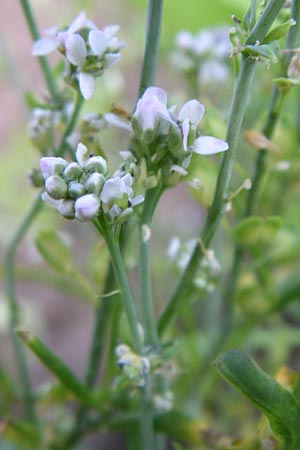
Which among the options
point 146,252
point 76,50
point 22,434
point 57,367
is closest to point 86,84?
point 76,50

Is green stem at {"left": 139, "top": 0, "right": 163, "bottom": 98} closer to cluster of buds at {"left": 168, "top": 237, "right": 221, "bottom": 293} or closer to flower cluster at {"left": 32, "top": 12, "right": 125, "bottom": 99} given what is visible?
flower cluster at {"left": 32, "top": 12, "right": 125, "bottom": 99}

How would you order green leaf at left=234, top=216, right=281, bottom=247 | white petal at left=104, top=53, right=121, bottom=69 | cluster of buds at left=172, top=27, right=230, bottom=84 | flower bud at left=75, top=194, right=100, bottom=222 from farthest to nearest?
1. cluster of buds at left=172, top=27, right=230, bottom=84
2. green leaf at left=234, top=216, right=281, bottom=247
3. white petal at left=104, top=53, right=121, bottom=69
4. flower bud at left=75, top=194, right=100, bottom=222

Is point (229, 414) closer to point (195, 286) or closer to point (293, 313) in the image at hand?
point (293, 313)

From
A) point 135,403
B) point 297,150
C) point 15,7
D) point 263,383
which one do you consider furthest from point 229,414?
point 15,7

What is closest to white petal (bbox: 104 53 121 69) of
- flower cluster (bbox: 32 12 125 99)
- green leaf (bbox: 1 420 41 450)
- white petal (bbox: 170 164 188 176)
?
flower cluster (bbox: 32 12 125 99)

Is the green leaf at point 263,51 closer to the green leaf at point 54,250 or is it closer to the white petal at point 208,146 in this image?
the white petal at point 208,146
